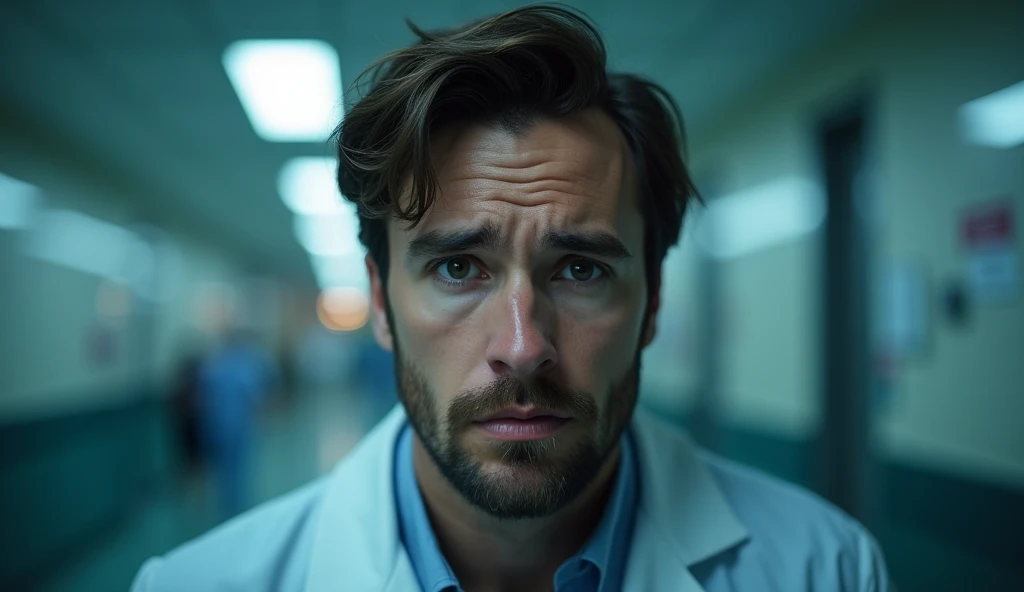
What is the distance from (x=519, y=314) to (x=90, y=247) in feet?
17.0

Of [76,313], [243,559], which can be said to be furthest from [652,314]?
[76,313]

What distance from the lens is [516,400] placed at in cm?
92

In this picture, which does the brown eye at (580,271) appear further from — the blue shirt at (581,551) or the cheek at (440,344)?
the blue shirt at (581,551)

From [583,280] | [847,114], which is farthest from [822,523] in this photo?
[847,114]

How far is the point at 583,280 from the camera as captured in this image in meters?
1.00

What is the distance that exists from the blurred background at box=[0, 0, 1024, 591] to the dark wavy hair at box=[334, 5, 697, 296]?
11 centimetres

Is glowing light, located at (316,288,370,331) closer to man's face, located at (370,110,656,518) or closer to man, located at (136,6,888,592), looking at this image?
man, located at (136,6,888,592)

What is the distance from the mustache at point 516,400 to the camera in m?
0.92

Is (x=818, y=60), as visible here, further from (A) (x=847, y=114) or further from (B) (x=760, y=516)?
(B) (x=760, y=516)

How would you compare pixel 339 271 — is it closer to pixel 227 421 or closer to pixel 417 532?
pixel 227 421

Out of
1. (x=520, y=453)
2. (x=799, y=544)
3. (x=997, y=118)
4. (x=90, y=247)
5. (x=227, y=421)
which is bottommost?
(x=227, y=421)

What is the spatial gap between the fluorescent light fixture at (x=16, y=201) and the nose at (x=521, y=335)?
3894 mm

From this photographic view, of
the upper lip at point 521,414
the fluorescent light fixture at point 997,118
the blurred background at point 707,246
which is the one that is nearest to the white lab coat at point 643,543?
the upper lip at point 521,414

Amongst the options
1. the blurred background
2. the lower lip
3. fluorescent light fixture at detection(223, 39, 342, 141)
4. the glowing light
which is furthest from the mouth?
the glowing light
